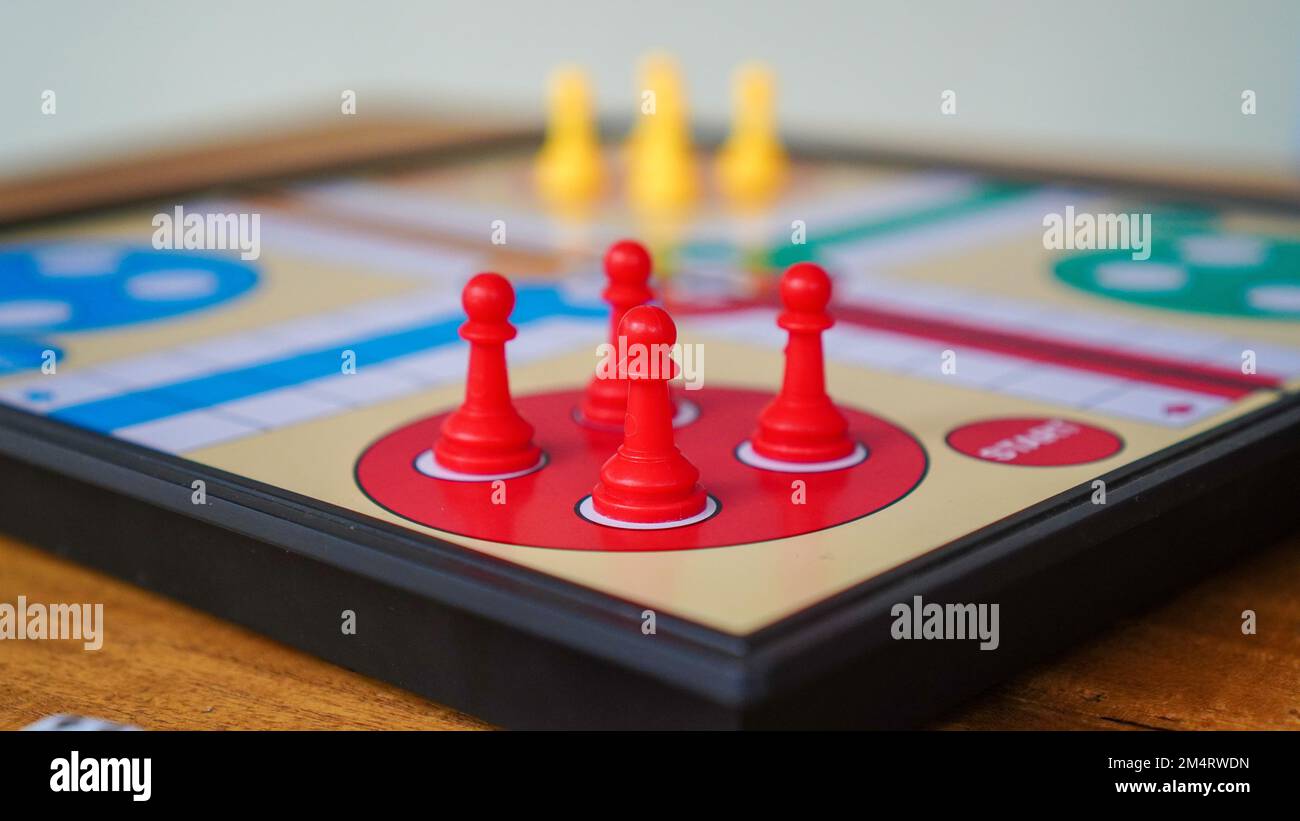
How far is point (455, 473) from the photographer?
106cm

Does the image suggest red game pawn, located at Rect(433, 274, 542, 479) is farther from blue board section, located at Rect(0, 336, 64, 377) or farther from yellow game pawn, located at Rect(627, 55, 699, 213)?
yellow game pawn, located at Rect(627, 55, 699, 213)

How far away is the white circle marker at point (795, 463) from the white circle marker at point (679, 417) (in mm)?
72

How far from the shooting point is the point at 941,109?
3.07 m

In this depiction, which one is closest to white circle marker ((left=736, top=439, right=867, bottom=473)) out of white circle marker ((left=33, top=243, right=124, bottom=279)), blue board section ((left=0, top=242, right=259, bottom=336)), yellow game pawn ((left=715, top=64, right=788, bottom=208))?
blue board section ((left=0, top=242, right=259, bottom=336))

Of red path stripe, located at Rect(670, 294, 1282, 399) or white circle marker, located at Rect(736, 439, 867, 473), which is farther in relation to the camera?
red path stripe, located at Rect(670, 294, 1282, 399)

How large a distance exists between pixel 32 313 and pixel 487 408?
2.03 ft

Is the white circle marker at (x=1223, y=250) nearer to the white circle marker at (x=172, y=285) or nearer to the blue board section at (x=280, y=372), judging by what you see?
the blue board section at (x=280, y=372)

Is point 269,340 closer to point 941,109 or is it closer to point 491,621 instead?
point 491,621

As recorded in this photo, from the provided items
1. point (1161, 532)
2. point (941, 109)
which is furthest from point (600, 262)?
point (941, 109)

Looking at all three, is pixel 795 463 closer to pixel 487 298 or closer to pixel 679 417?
pixel 679 417

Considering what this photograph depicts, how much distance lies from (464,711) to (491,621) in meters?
0.08

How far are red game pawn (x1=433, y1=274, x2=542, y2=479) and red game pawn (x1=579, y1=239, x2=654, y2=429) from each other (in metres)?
0.09

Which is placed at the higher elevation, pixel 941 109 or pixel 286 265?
pixel 941 109

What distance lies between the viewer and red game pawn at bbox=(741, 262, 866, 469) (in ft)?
3.57
